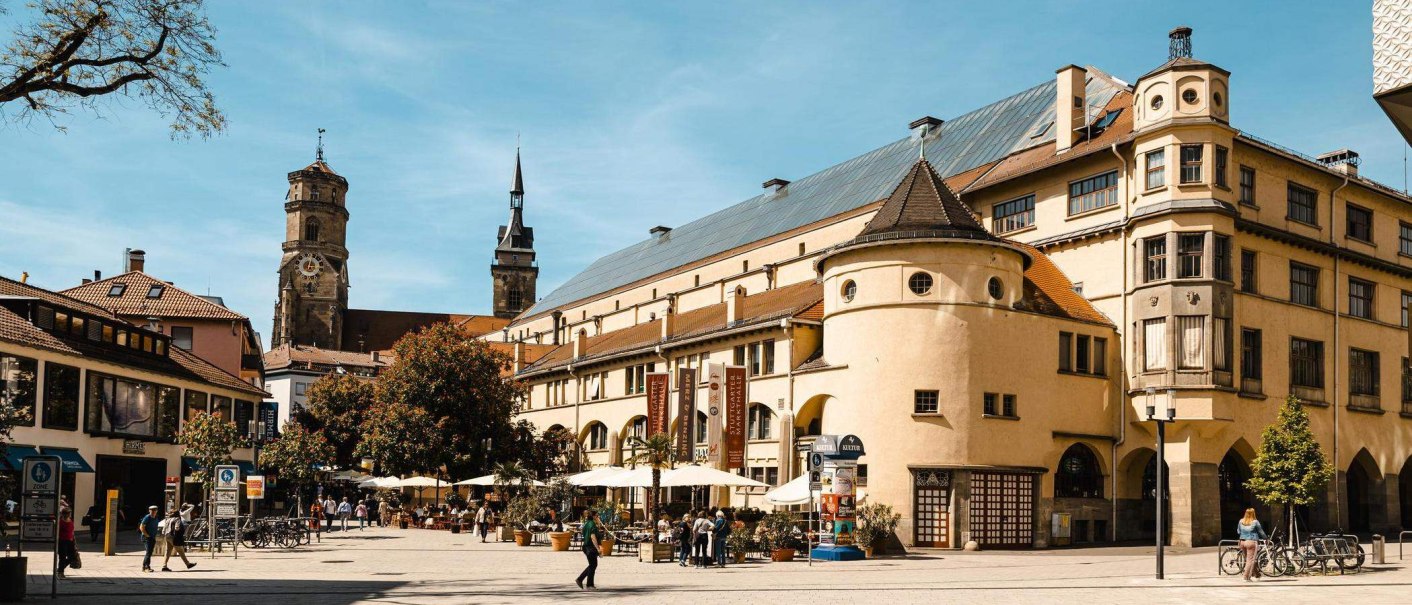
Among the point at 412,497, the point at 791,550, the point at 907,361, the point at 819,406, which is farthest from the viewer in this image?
the point at 412,497

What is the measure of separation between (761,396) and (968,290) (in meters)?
11.2

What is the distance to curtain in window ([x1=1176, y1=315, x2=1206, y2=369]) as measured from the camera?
4622 cm

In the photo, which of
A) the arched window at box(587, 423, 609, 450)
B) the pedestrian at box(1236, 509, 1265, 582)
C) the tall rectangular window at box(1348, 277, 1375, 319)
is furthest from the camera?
the arched window at box(587, 423, 609, 450)

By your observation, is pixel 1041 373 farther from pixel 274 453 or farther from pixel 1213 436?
pixel 274 453

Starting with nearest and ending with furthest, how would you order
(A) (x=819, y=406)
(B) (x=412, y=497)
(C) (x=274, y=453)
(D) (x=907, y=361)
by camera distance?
1. (D) (x=907, y=361)
2. (A) (x=819, y=406)
3. (C) (x=274, y=453)
4. (B) (x=412, y=497)

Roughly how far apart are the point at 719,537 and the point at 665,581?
5.90 metres

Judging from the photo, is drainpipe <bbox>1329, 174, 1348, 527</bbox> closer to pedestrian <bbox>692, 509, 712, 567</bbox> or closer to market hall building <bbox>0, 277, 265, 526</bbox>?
A: pedestrian <bbox>692, 509, 712, 567</bbox>

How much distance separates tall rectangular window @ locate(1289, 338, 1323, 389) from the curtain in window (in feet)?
22.7

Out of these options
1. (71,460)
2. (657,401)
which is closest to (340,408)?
(657,401)

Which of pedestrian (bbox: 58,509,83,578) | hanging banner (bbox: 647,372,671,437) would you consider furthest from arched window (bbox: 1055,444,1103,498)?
pedestrian (bbox: 58,509,83,578)

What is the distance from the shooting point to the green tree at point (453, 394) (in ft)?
199

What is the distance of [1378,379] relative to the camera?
54.8 metres

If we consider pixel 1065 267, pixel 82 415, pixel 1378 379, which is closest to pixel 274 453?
pixel 82 415

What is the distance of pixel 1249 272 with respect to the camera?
49469 mm
